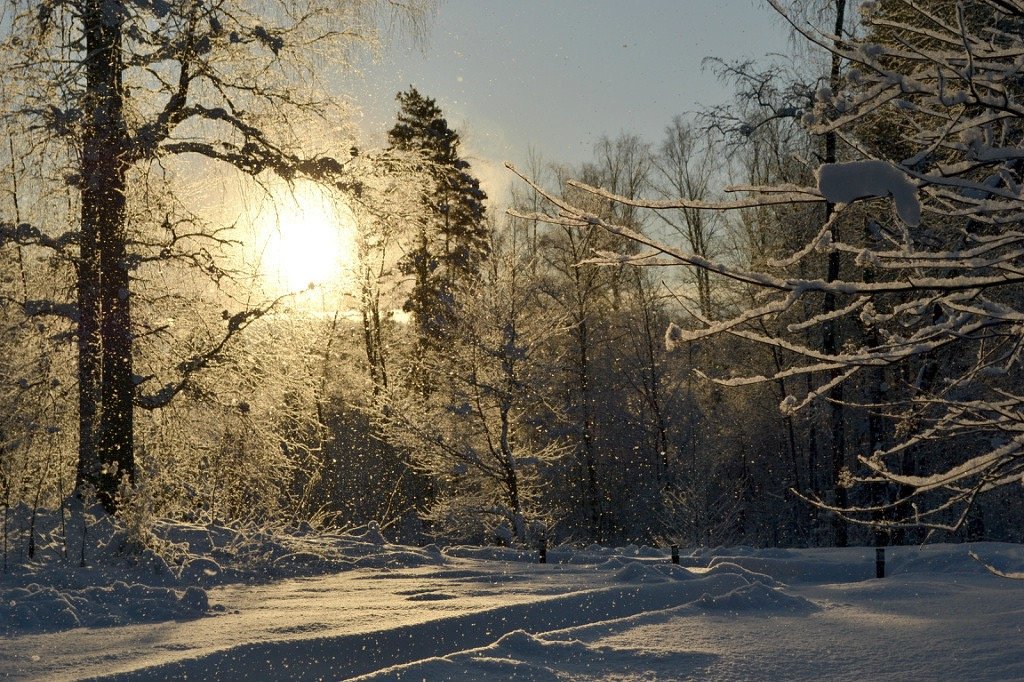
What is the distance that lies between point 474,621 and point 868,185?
438cm

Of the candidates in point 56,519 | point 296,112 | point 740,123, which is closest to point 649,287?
point 740,123

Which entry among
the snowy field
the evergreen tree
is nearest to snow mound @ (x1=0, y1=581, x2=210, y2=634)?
the snowy field

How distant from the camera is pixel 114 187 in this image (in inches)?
391

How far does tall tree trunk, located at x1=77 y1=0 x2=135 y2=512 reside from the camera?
380 inches

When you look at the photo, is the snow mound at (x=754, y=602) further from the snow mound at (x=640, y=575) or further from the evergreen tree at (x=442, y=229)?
the evergreen tree at (x=442, y=229)

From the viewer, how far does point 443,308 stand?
70.6 ft

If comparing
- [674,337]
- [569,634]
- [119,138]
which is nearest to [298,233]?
[119,138]

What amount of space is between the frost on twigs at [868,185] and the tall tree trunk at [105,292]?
28.6 feet

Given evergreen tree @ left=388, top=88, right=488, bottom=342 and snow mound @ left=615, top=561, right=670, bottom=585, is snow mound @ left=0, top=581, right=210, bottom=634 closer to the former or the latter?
snow mound @ left=615, top=561, right=670, bottom=585

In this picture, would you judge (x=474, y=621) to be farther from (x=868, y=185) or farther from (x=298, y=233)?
(x=298, y=233)

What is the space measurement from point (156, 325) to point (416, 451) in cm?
1036

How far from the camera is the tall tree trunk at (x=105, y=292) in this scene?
9641 mm

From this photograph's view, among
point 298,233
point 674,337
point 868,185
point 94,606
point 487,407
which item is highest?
point 298,233

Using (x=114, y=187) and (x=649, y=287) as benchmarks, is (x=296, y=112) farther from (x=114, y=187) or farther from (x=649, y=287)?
(x=649, y=287)
